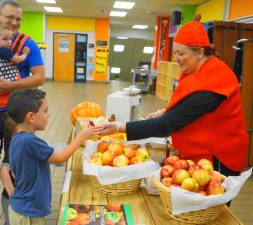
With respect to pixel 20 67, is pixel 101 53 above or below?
below

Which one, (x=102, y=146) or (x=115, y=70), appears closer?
(x=102, y=146)

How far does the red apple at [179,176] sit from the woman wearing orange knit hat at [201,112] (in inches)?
11.3

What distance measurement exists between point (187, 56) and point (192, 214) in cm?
75

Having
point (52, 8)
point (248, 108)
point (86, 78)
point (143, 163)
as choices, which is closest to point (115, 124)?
point (143, 163)

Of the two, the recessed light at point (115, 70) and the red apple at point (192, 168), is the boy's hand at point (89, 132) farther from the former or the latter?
the recessed light at point (115, 70)

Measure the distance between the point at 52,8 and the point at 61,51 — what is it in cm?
316

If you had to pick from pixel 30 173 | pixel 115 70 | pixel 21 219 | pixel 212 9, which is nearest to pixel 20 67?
pixel 30 173

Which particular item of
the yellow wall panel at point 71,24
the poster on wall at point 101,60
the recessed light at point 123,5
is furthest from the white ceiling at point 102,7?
the poster on wall at point 101,60

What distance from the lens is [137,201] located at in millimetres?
1598

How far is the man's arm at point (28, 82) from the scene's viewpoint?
212 centimetres

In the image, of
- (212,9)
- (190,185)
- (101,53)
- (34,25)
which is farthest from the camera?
(101,53)

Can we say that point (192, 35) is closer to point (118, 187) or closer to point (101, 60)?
point (118, 187)

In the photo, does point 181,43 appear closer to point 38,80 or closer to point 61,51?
point 38,80

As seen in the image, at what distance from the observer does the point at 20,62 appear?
2.19 meters
